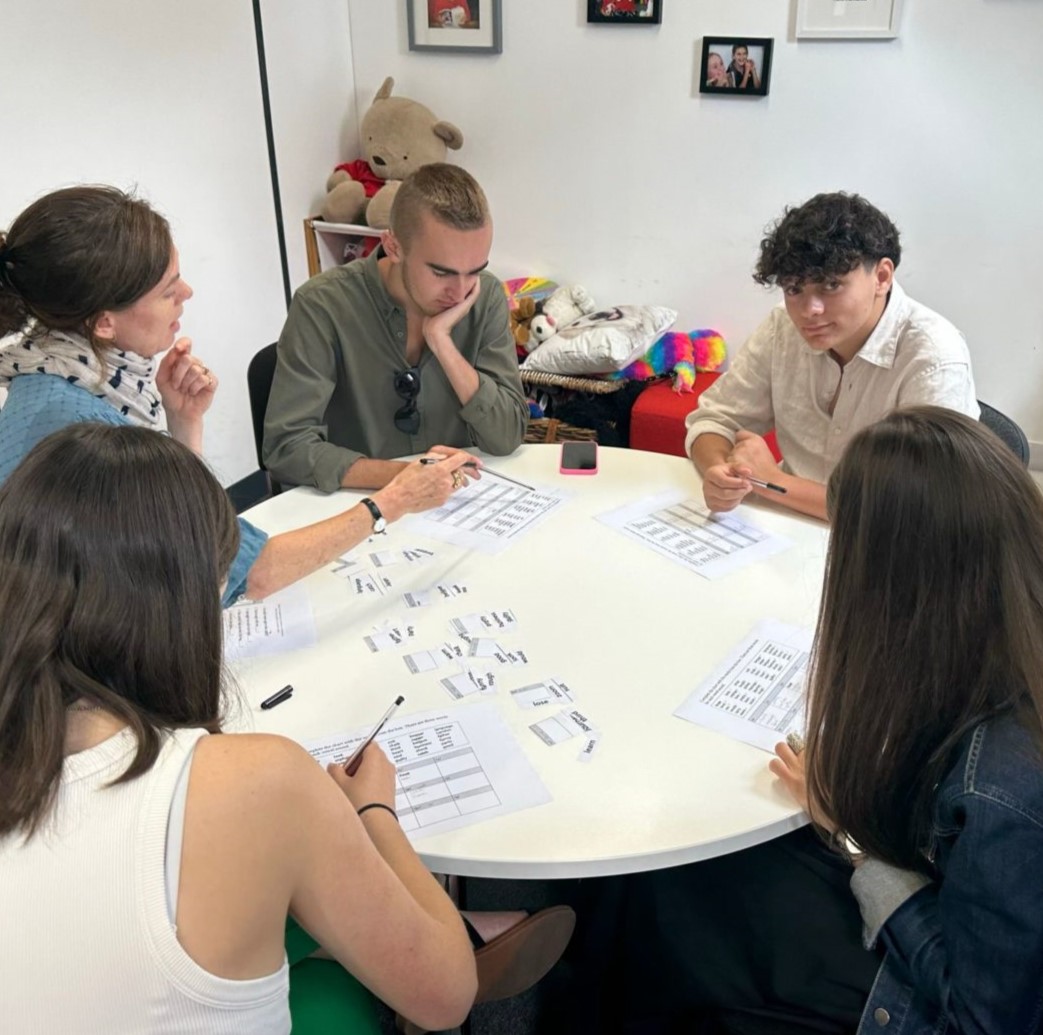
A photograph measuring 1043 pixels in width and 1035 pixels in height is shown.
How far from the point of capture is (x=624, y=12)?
9.96 feet

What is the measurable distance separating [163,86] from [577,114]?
1.36 meters

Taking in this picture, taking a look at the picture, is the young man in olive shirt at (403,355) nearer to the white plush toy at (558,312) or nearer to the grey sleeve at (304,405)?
the grey sleeve at (304,405)

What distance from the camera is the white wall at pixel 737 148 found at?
2777mm

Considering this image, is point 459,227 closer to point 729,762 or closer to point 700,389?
point 729,762

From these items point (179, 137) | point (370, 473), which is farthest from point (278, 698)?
point (179, 137)

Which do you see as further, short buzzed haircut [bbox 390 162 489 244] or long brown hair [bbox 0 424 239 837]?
short buzzed haircut [bbox 390 162 489 244]

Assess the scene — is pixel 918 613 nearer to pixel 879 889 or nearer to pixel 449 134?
pixel 879 889

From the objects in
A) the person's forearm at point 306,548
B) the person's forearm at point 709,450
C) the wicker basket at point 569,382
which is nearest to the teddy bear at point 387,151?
the wicker basket at point 569,382

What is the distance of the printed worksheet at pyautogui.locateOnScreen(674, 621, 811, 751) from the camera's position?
1168mm

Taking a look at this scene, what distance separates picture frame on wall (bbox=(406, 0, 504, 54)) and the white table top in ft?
7.03

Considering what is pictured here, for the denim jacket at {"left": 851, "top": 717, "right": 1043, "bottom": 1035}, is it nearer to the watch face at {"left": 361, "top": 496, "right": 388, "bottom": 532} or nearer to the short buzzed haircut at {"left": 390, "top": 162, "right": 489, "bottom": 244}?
the watch face at {"left": 361, "top": 496, "right": 388, "bottom": 532}

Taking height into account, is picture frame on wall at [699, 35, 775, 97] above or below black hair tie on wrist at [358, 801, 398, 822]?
above

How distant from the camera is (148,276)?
1.44 metres

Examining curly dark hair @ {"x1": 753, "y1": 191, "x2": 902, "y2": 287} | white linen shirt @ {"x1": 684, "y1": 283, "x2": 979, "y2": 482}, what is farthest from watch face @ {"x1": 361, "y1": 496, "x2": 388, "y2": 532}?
curly dark hair @ {"x1": 753, "y1": 191, "x2": 902, "y2": 287}
